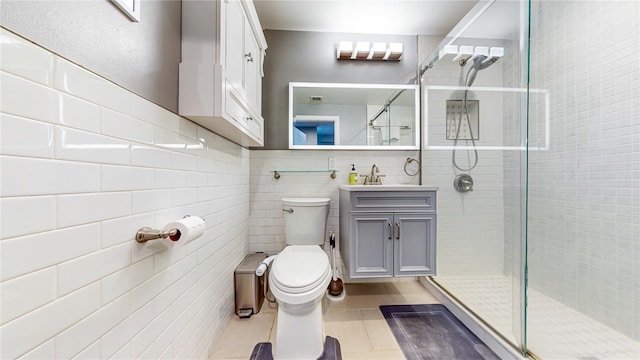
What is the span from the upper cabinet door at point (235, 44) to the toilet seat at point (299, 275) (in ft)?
3.34

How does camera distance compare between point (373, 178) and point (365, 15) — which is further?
point (373, 178)

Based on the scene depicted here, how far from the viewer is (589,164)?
1459mm

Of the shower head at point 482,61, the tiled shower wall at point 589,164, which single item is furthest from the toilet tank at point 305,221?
the shower head at point 482,61

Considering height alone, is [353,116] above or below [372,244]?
above

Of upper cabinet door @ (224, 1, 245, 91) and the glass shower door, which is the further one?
the glass shower door

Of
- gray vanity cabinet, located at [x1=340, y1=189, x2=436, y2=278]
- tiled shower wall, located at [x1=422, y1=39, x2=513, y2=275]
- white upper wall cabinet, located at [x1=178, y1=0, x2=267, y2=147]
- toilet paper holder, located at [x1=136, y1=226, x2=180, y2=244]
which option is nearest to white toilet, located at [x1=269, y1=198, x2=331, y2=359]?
gray vanity cabinet, located at [x1=340, y1=189, x2=436, y2=278]

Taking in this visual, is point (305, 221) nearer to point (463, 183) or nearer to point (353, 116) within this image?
point (353, 116)

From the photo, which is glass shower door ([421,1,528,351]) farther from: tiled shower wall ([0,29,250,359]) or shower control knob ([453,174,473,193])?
tiled shower wall ([0,29,250,359])

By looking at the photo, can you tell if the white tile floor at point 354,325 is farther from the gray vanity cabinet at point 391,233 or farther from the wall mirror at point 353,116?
the wall mirror at point 353,116

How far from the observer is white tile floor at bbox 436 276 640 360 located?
1.24 metres

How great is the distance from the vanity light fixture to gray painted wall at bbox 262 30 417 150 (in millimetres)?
47

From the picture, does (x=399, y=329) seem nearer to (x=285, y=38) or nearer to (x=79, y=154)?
(x=79, y=154)

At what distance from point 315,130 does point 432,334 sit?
176 cm

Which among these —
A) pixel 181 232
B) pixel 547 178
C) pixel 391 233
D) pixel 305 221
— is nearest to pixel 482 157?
pixel 547 178
